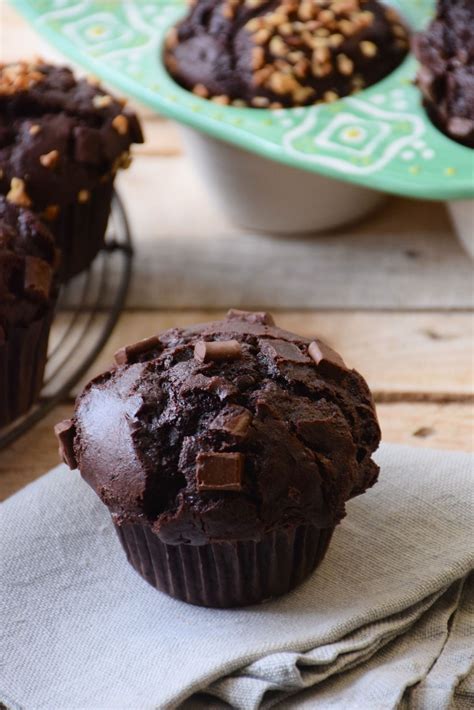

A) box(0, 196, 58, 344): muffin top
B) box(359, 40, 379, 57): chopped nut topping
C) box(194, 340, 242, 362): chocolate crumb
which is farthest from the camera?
box(359, 40, 379, 57): chopped nut topping

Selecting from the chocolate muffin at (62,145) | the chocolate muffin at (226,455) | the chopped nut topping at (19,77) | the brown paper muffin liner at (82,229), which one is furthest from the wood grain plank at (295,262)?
the chocolate muffin at (226,455)

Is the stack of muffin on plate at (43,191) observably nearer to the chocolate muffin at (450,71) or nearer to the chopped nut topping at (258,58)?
the chopped nut topping at (258,58)

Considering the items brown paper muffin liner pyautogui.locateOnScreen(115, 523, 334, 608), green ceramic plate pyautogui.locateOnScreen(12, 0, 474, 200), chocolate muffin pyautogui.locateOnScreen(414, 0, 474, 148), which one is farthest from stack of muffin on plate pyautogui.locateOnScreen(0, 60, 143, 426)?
→ chocolate muffin pyautogui.locateOnScreen(414, 0, 474, 148)

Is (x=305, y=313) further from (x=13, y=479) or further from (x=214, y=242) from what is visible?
(x=13, y=479)

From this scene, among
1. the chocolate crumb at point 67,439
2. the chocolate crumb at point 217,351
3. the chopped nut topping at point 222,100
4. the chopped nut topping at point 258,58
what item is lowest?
the chopped nut topping at point 222,100

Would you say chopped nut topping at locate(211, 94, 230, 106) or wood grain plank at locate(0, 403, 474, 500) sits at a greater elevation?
chopped nut topping at locate(211, 94, 230, 106)

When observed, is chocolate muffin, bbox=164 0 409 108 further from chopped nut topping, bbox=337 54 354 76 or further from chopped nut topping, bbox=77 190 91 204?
chopped nut topping, bbox=77 190 91 204
